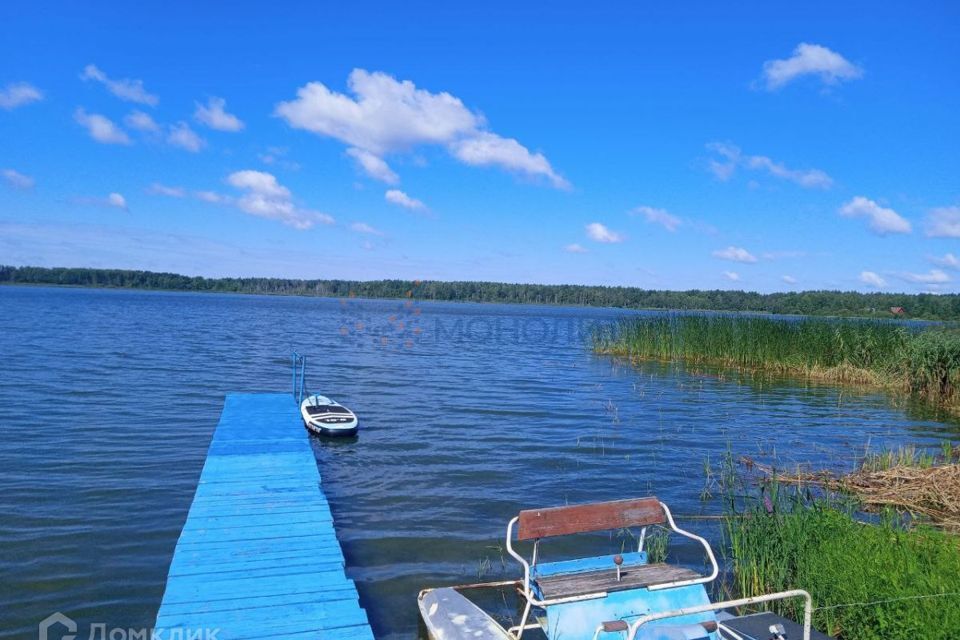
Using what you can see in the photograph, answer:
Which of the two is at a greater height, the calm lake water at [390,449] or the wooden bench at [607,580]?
the wooden bench at [607,580]

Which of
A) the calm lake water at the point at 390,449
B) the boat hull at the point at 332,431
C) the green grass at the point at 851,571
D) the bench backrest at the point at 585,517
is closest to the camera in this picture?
the green grass at the point at 851,571

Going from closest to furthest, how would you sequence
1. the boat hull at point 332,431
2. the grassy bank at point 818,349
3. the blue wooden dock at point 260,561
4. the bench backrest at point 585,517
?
the blue wooden dock at point 260,561
the bench backrest at point 585,517
the boat hull at point 332,431
the grassy bank at point 818,349

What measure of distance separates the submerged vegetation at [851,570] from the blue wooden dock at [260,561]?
3.79 m

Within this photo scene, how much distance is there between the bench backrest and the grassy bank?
17.4m

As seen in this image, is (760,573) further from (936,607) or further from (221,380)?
(221,380)

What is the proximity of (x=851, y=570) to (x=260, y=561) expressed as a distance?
17.2ft

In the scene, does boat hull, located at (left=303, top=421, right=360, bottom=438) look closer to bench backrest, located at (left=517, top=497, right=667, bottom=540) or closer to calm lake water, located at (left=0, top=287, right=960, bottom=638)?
calm lake water, located at (left=0, top=287, right=960, bottom=638)

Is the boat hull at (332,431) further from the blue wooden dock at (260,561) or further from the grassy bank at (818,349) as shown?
the grassy bank at (818,349)

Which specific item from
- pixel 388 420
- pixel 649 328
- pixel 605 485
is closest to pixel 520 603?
pixel 605 485

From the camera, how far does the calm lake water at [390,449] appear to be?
24.3 ft

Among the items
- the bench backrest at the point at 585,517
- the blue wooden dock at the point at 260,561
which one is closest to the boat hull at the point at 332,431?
the blue wooden dock at the point at 260,561

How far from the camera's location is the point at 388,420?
16.1m

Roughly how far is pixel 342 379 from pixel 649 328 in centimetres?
1476

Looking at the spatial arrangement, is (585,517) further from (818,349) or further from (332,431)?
(818,349)
